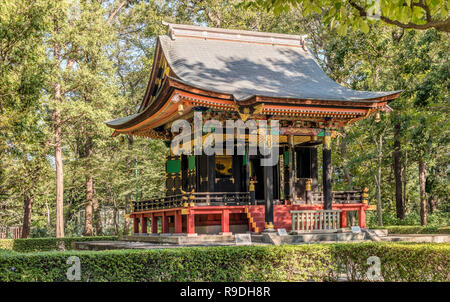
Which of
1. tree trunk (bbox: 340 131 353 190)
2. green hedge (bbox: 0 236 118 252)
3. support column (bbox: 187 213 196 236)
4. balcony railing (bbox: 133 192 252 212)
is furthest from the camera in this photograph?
tree trunk (bbox: 340 131 353 190)

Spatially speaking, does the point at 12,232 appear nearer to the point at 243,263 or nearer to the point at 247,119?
the point at 247,119

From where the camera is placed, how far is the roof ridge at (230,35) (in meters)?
23.4

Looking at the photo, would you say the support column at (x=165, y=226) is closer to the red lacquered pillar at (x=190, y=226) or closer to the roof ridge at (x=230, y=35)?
the red lacquered pillar at (x=190, y=226)

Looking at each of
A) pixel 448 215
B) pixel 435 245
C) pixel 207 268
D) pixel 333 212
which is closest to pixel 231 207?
pixel 333 212

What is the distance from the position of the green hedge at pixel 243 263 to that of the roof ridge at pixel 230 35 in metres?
14.1

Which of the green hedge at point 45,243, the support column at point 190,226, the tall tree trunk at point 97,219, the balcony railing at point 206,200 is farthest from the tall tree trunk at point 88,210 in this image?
the support column at point 190,226

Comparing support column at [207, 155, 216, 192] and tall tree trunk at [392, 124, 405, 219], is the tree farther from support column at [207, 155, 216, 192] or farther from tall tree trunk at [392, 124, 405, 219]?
tall tree trunk at [392, 124, 405, 219]

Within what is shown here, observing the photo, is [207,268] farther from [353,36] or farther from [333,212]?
[353,36]

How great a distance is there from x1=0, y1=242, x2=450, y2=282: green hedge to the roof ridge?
14.1m

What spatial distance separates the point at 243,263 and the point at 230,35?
15.2 m

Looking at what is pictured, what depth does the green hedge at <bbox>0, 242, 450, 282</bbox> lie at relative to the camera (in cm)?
1012

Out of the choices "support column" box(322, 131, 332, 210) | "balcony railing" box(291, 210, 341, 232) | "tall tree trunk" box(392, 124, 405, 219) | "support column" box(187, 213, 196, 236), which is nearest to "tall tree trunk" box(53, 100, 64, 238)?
"support column" box(187, 213, 196, 236)

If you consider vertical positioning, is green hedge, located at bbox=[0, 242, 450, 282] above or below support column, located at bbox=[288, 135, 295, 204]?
below
